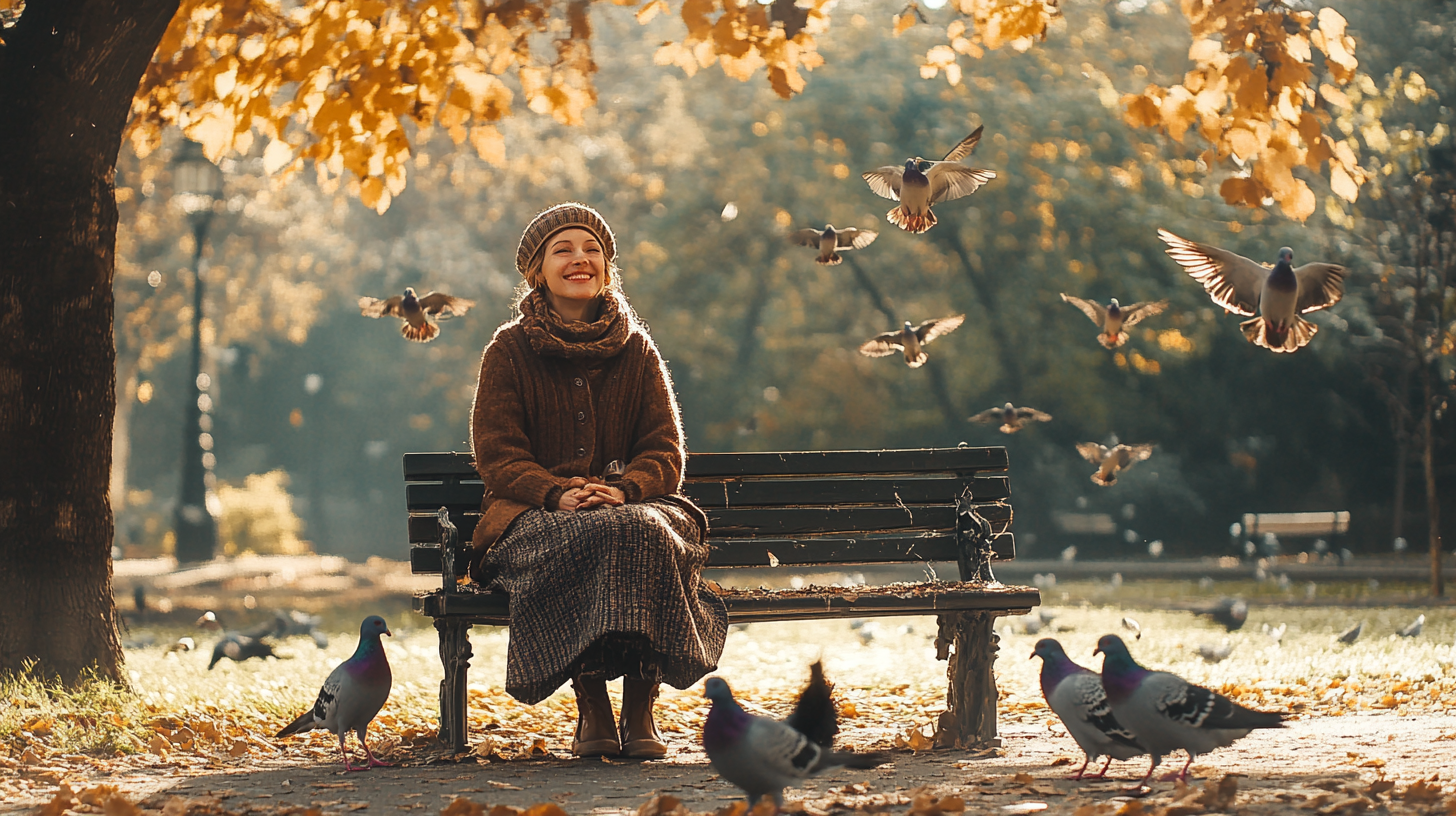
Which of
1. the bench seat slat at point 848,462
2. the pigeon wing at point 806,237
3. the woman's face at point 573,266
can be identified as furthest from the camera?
the pigeon wing at point 806,237

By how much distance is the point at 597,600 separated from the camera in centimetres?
502

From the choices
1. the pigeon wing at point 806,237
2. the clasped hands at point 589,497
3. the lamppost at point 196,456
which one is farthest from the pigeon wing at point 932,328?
the lamppost at point 196,456

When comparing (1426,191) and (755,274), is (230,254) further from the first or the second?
(1426,191)

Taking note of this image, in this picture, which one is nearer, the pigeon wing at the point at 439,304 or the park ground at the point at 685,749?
the park ground at the point at 685,749

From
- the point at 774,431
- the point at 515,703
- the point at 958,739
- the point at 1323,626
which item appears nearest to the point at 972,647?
the point at 958,739

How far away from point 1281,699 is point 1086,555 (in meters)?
17.6

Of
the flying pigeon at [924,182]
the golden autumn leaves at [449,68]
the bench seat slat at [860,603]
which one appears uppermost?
the golden autumn leaves at [449,68]

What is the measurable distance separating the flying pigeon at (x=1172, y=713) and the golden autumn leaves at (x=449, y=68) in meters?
2.92

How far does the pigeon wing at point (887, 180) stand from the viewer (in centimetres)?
675

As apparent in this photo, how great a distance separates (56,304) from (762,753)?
410cm

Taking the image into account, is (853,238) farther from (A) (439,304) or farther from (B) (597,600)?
(B) (597,600)

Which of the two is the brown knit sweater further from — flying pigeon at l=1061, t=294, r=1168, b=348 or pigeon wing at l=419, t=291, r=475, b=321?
flying pigeon at l=1061, t=294, r=1168, b=348

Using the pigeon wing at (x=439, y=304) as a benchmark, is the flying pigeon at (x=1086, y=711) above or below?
below

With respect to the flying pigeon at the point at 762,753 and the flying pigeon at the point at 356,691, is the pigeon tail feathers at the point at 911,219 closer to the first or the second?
the flying pigeon at the point at 356,691
